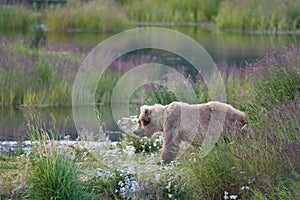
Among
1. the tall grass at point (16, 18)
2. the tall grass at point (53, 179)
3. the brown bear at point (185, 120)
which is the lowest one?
the tall grass at point (16, 18)

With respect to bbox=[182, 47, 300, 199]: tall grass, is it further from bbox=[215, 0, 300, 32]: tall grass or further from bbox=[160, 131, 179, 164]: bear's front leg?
bbox=[215, 0, 300, 32]: tall grass

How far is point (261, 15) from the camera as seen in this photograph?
96.2 ft

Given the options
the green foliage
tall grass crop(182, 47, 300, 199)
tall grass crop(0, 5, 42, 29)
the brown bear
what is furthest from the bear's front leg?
tall grass crop(0, 5, 42, 29)

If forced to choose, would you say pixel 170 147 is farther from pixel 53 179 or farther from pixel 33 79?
pixel 33 79

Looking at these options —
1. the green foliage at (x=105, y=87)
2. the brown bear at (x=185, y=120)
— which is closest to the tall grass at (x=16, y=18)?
the green foliage at (x=105, y=87)

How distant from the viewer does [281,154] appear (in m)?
7.08

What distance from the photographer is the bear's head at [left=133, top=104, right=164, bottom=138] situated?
8969mm

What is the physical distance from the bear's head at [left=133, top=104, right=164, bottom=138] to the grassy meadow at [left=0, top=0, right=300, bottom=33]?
65.3 feet

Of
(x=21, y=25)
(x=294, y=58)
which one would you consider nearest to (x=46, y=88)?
(x=294, y=58)

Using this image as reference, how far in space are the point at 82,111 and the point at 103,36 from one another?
13355 mm

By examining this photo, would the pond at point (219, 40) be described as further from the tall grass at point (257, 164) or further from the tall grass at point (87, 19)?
the tall grass at point (257, 164)

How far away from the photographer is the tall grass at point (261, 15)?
28.9 meters

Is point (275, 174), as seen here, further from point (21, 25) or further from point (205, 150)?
point (21, 25)

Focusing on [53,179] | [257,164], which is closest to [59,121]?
[53,179]
